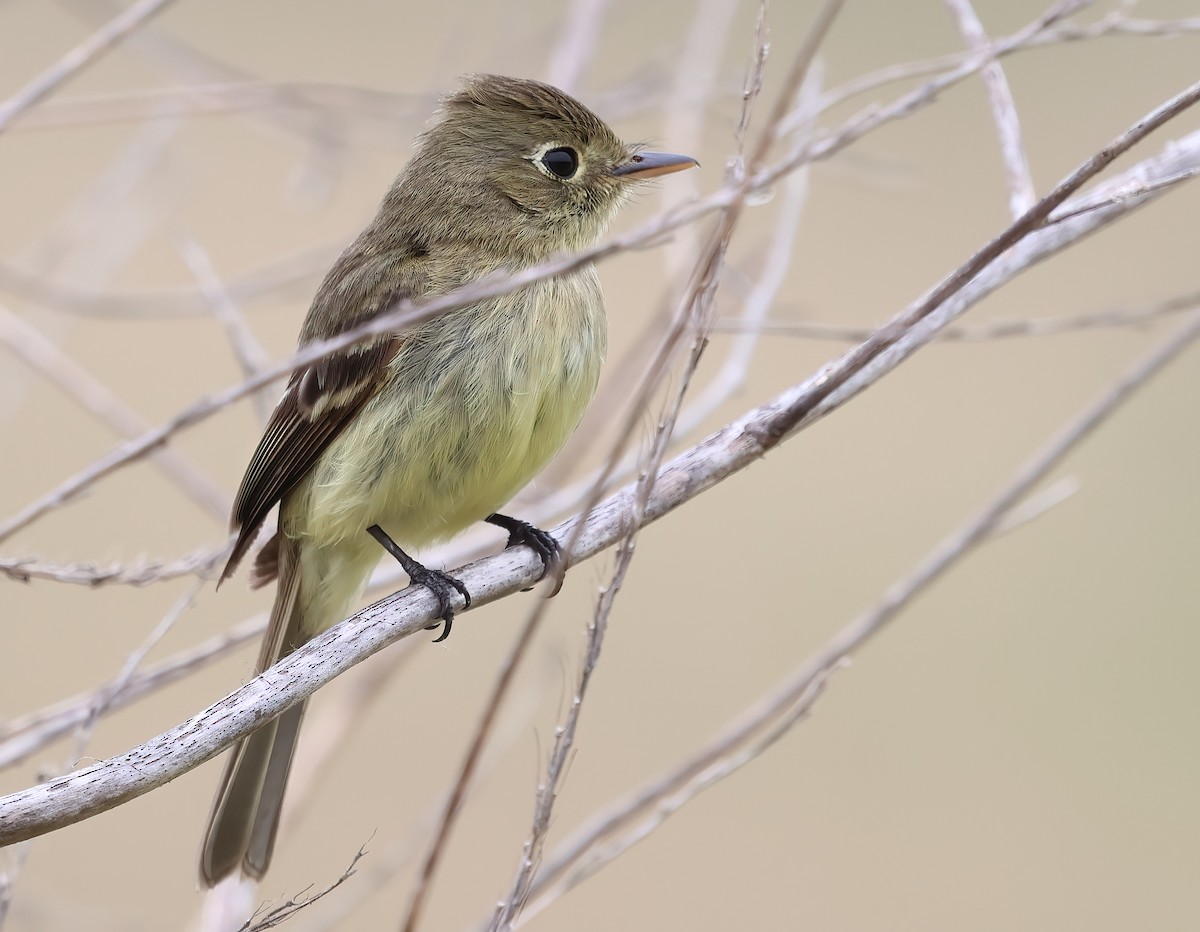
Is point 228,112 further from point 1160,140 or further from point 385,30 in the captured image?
point 385,30

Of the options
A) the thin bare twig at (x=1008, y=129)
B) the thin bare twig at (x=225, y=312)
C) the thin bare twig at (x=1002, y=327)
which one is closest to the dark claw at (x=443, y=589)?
the thin bare twig at (x=225, y=312)

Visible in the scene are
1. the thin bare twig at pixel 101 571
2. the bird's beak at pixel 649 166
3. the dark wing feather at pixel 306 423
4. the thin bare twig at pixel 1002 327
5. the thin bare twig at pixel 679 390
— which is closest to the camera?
the thin bare twig at pixel 679 390

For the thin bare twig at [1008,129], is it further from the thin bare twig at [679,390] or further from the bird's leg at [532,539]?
the bird's leg at [532,539]

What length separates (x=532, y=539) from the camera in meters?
2.82

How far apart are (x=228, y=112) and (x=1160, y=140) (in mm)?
3041

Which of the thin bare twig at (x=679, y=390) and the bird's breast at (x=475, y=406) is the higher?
the bird's breast at (x=475, y=406)

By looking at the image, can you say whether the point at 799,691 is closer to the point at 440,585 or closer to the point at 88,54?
the point at 440,585

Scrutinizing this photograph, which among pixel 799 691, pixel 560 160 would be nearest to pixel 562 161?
pixel 560 160

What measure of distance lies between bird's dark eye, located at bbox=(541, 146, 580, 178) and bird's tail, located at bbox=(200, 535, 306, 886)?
1008 mm

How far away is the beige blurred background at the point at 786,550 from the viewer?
521 centimetres

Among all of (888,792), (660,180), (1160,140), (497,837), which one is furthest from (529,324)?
(888,792)

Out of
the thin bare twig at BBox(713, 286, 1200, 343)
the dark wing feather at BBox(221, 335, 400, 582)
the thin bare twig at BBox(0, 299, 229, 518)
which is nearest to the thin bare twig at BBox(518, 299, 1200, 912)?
the thin bare twig at BBox(713, 286, 1200, 343)

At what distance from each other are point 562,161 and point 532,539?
0.85m

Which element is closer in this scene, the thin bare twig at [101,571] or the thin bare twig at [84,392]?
the thin bare twig at [101,571]
